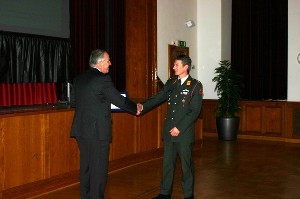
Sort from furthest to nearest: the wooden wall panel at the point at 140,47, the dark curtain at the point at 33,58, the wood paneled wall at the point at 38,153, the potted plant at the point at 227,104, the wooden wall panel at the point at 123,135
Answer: the potted plant at the point at 227,104
the wooden wall panel at the point at 140,47
the wooden wall panel at the point at 123,135
the dark curtain at the point at 33,58
the wood paneled wall at the point at 38,153

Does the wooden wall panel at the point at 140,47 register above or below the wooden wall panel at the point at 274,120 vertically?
above

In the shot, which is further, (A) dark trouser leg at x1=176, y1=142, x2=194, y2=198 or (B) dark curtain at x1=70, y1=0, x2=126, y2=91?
(B) dark curtain at x1=70, y1=0, x2=126, y2=91

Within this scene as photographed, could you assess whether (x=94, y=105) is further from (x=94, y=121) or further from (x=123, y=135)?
(x=123, y=135)

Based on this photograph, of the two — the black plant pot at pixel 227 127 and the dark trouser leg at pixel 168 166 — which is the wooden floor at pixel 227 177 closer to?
the dark trouser leg at pixel 168 166

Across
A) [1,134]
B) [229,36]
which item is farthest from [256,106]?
[1,134]

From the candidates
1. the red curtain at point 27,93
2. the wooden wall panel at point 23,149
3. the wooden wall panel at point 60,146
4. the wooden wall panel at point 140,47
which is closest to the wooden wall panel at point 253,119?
the wooden wall panel at point 140,47

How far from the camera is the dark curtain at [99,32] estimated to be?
7.11 meters

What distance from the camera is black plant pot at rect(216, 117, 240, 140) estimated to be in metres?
9.22

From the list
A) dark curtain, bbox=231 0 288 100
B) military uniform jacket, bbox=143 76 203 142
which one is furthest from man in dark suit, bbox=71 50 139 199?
dark curtain, bbox=231 0 288 100

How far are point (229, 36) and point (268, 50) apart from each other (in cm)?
93

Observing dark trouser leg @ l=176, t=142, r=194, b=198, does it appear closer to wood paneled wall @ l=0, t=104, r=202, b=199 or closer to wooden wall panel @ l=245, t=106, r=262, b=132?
wood paneled wall @ l=0, t=104, r=202, b=199

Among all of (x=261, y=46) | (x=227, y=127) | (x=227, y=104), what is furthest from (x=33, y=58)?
(x=261, y=46)

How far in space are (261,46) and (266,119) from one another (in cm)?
179

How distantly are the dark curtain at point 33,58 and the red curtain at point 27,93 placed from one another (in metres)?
0.08
